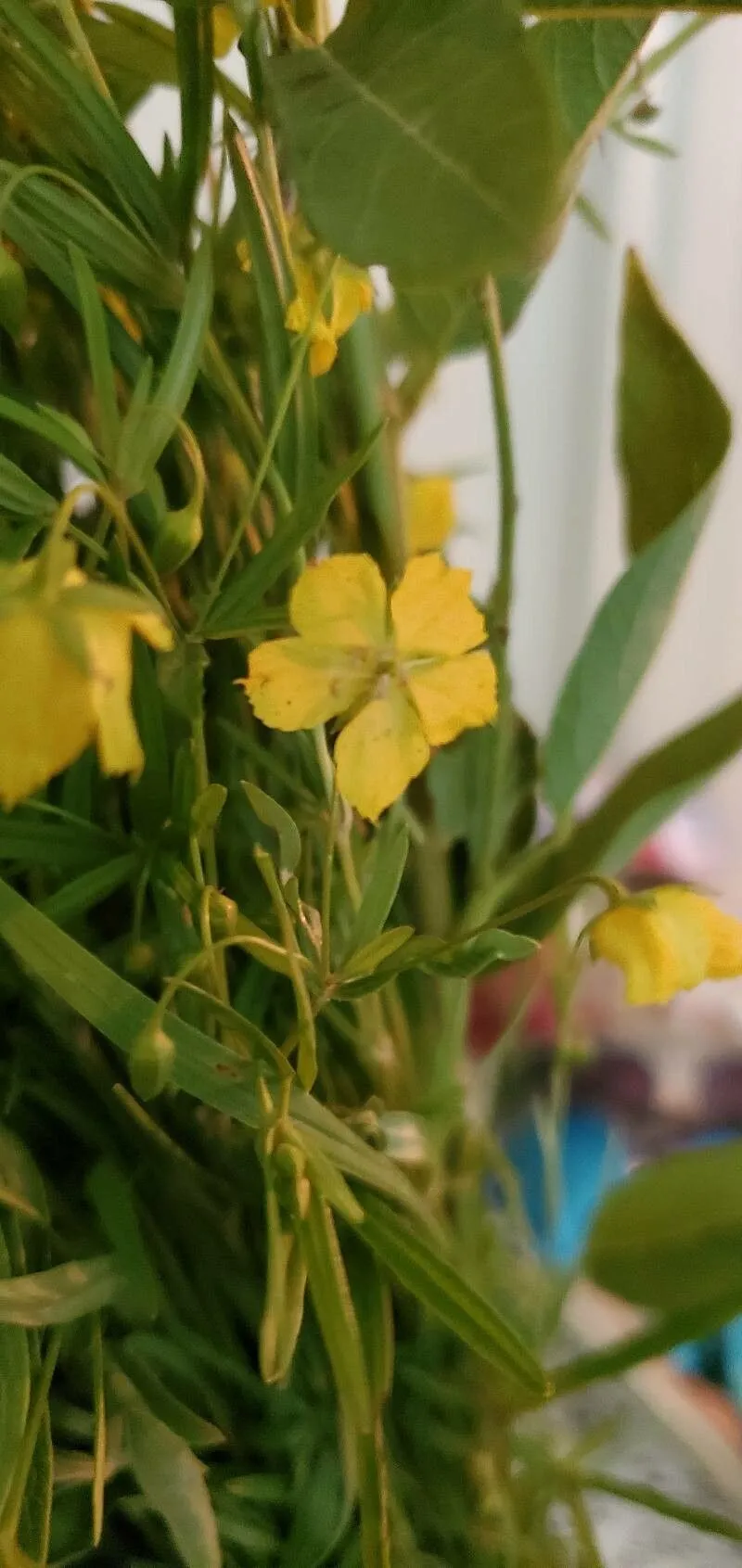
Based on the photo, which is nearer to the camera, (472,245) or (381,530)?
(472,245)

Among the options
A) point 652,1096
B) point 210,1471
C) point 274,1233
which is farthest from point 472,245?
point 652,1096

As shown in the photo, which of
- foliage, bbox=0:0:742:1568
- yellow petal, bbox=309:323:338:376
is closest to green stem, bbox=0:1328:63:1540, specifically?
foliage, bbox=0:0:742:1568

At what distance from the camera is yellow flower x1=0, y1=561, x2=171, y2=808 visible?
0.15 metres

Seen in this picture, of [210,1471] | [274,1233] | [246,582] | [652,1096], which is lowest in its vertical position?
[652,1096]

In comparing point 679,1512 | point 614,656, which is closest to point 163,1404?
point 679,1512

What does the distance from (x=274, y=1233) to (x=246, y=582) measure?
129 millimetres

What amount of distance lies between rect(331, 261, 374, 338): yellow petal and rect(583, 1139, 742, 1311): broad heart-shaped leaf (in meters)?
0.23

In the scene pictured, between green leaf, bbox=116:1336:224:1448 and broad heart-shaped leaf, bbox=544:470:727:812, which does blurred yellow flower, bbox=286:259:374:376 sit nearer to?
broad heart-shaped leaf, bbox=544:470:727:812

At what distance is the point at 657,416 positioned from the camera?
0.33 meters

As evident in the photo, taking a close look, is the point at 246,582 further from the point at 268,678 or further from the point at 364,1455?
the point at 364,1455

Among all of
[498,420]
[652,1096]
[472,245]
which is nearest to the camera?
[472,245]

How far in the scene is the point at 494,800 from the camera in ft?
1.03

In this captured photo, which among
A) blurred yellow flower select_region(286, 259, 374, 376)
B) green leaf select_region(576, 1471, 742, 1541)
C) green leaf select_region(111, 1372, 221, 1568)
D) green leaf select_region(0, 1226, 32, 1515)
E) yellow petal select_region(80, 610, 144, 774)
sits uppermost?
blurred yellow flower select_region(286, 259, 374, 376)

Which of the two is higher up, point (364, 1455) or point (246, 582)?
point (246, 582)
